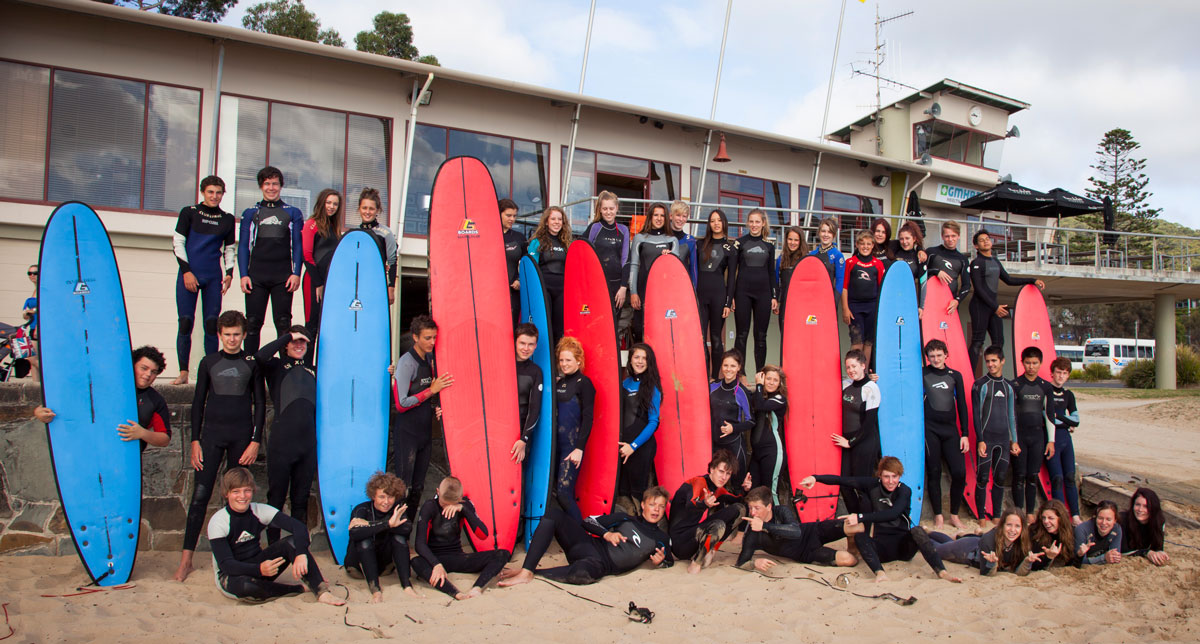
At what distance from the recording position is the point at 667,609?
11.2 ft

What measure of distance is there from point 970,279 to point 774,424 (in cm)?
272

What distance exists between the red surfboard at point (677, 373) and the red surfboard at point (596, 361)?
0.44m

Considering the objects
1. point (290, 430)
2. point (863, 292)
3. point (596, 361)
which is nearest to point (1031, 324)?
point (863, 292)

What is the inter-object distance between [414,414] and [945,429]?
3834 millimetres

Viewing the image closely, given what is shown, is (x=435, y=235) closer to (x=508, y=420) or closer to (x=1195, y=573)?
(x=508, y=420)

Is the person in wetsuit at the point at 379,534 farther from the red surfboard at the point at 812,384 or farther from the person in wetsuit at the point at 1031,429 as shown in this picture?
the person in wetsuit at the point at 1031,429

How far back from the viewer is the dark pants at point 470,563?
3660 mm

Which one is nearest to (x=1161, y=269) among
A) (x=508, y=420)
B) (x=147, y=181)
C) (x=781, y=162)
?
(x=781, y=162)

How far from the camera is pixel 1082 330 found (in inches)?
1754

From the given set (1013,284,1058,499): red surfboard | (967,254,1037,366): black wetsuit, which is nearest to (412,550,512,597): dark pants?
(967,254,1037,366): black wetsuit

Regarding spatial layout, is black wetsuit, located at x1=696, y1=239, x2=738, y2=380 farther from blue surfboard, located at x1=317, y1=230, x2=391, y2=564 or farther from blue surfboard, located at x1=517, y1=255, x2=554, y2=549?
blue surfboard, located at x1=317, y1=230, x2=391, y2=564

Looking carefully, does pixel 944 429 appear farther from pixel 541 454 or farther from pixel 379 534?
pixel 379 534

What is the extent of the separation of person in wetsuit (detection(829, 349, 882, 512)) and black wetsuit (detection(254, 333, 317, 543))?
346 centimetres

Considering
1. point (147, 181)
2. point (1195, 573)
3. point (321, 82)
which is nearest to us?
point (1195, 573)
